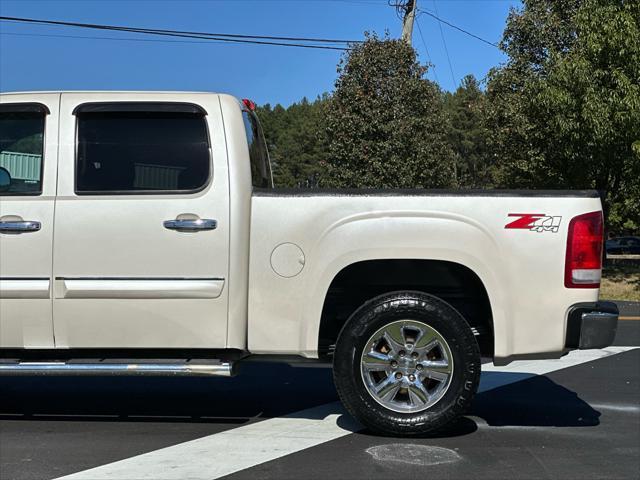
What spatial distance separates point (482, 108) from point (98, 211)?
1828cm

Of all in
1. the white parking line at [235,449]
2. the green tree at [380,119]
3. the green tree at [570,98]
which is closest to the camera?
the white parking line at [235,449]

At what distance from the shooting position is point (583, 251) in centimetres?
448

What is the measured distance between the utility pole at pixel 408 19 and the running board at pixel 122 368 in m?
18.0

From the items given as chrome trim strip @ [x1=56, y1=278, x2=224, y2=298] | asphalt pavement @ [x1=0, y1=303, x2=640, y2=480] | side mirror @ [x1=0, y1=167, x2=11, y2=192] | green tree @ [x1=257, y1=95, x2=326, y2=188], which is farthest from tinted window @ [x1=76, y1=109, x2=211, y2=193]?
green tree @ [x1=257, y1=95, x2=326, y2=188]

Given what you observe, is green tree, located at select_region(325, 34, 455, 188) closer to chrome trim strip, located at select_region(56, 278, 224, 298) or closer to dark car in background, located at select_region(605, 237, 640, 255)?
chrome trim strip, located at select_region(56, 278, 224, 298)

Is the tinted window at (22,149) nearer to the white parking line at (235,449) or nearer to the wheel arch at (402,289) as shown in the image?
the white parking line at (235,449)

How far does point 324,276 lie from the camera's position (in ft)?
15.1

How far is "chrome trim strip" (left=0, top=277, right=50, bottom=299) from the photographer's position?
4637mm

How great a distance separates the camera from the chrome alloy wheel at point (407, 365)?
15.2ft

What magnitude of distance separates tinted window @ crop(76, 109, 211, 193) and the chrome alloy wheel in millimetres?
1550

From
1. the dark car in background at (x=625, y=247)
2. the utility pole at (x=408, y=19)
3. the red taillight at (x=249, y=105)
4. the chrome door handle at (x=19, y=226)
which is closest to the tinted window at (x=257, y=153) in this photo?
the red taillight at (x=249, y=105)

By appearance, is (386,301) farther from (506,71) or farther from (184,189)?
(506,71)

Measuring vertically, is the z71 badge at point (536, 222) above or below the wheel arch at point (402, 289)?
above

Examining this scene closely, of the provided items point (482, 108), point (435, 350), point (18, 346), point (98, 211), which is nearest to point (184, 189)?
point (98, 211)
